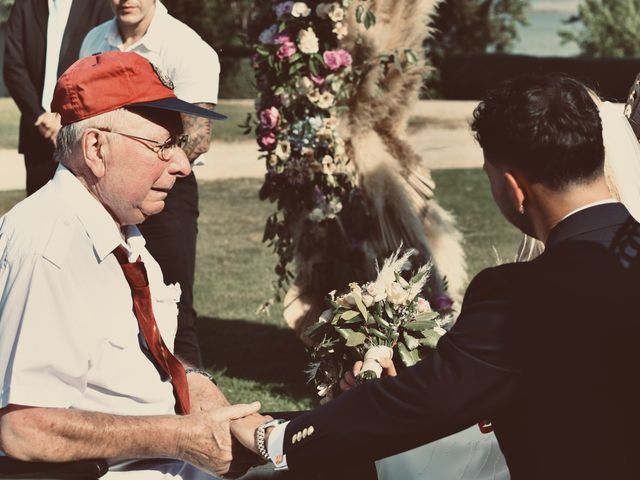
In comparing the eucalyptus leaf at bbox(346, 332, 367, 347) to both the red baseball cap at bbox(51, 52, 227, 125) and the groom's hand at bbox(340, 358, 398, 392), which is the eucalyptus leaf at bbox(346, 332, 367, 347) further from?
the red baseball cap at bbox(51, 52, 227, 125)

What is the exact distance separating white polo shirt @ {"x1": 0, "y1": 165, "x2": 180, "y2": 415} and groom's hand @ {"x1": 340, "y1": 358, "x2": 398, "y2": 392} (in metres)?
0.48

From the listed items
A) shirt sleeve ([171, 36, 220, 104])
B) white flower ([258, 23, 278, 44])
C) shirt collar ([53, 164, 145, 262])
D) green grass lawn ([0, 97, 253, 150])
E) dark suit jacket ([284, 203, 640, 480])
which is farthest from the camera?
green grass lawn ([0, 97, 253, 150])

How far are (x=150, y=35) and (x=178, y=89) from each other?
1.09 feet

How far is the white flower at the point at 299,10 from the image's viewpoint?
5.49 meters

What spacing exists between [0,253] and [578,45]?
94.7 feet

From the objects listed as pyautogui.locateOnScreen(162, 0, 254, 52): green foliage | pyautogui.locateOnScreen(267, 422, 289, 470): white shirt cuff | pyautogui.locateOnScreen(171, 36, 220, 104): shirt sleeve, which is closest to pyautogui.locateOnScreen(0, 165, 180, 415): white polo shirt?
pyautogui.locateOnScreen(267, 422, 289, 470): white shirt cuff

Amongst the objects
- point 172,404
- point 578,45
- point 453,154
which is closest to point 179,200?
point 172,404

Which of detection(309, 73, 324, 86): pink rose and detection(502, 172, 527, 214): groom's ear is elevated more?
detection(502, 172, 527, 214): groom's ear

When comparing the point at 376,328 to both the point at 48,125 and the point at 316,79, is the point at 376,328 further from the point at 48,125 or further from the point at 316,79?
the point at 48,125

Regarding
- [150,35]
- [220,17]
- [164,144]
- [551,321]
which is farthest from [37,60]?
[220,17]

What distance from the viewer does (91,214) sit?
2.66 m

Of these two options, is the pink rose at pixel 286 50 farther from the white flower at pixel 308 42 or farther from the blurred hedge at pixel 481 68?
the blurred hedge at pixel 481 68

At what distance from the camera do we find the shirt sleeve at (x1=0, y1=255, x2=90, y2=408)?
237 centimetres

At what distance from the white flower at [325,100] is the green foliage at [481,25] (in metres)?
19.5
